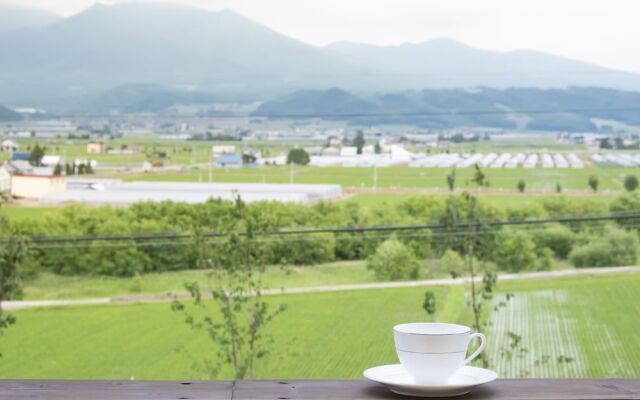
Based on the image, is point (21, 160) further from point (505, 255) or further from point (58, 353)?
point (505, 255)

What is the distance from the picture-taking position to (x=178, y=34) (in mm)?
7480

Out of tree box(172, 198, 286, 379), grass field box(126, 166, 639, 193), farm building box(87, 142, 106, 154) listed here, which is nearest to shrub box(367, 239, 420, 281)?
grass field box(126, 166, 639, 193)

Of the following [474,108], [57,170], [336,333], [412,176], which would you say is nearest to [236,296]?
[336,333]

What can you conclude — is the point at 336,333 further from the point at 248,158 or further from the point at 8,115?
the point at 8,115

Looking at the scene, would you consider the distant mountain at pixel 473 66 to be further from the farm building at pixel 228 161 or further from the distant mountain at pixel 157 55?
the farm building at pixel 228 161

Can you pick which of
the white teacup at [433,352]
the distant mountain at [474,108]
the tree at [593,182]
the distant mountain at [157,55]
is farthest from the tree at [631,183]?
the white teacup at [433,352]

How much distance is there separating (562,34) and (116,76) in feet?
11.2

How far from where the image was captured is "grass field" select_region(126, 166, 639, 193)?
23.4 feet

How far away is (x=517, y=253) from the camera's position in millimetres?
7168

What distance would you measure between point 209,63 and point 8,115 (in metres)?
1.61

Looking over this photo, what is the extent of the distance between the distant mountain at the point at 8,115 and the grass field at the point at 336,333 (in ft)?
4.63

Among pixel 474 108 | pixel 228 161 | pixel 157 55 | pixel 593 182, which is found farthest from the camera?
pixel 157 55

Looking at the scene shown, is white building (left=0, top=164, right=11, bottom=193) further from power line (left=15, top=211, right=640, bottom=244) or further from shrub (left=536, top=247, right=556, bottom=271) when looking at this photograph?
shrub (left=536, top=247, right=556, bottom=271)

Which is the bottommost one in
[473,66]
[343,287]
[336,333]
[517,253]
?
[336,333]
